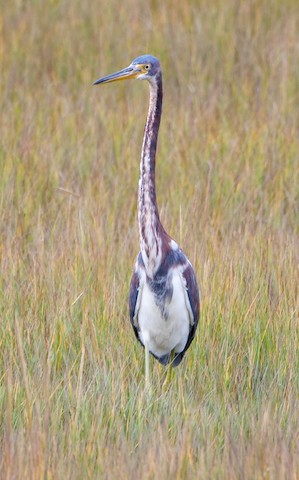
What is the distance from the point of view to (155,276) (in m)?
4.41

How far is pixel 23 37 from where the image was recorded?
842cm

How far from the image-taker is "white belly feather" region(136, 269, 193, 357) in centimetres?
440

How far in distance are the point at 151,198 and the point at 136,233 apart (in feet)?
4.70

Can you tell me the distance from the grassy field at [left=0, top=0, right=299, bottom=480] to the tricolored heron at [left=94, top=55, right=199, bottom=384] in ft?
0.55

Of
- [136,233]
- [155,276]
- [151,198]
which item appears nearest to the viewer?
[151,198]

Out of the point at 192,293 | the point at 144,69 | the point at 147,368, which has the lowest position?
the point at 147,368

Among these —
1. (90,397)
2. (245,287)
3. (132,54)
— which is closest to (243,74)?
(132,54)

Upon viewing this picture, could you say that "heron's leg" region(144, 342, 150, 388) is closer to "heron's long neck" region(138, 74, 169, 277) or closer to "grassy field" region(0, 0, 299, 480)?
"grassy field" region(0, 0, 299, 480)

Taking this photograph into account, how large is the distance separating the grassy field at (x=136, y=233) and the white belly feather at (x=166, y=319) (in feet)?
0.39

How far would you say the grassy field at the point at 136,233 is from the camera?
360 cm

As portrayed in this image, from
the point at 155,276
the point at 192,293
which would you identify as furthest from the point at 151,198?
the point at 192,293

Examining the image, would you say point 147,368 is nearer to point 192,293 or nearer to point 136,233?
point 192,293

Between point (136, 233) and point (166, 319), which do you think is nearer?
point (166, 319)

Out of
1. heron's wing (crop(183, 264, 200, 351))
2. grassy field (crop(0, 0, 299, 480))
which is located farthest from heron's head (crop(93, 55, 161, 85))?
grassy field (crop(0, 0, 299, 480))
